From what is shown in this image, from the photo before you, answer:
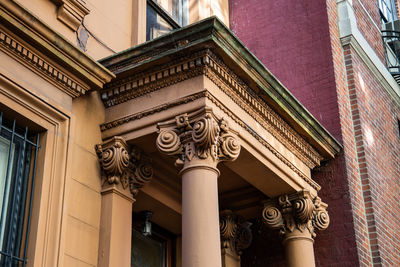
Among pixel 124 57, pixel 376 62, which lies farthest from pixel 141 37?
pixel 376 62

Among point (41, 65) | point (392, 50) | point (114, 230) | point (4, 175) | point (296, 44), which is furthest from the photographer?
point (392, 50)

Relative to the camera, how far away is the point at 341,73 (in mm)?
12102

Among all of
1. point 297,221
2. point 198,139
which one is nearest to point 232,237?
point 297,221

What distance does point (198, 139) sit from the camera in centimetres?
798

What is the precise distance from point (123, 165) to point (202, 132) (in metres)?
1.14

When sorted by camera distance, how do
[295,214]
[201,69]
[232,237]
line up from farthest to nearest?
1. [232,237]
2. [295,214]
3. [201,69]

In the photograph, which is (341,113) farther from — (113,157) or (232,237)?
(113,157)

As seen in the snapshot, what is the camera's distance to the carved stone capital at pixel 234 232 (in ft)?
34.4

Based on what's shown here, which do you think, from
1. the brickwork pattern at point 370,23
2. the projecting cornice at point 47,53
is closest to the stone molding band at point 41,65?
the projecting cornice at point 47,53

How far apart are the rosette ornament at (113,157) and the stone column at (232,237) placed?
2548 millimetres

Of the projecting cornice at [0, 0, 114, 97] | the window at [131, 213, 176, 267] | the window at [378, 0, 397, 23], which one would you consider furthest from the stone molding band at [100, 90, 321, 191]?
the window at [378, 0, 397, 23]

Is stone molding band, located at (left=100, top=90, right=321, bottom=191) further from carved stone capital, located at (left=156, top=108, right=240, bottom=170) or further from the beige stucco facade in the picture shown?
carved stone capital, located at (left=156, top=108, right=240, bottom=170)

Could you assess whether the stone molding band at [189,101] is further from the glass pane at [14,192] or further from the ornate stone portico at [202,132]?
the glass pane at [14,192]

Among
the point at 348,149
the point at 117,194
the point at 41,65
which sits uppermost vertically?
the point at 348,149
